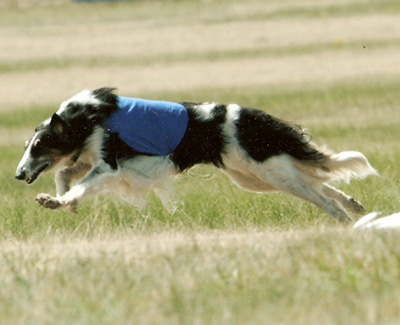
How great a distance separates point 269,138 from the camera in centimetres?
862

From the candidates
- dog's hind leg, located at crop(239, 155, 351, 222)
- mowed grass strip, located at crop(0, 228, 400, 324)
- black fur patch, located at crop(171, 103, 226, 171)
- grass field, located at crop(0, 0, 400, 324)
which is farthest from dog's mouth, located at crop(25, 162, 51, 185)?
dog's hind leg, located at crop(239, 155, 351, 222)

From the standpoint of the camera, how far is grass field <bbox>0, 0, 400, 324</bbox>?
512cm

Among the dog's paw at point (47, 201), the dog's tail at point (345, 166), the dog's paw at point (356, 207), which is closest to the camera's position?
the dog's paw at point (47, 201)

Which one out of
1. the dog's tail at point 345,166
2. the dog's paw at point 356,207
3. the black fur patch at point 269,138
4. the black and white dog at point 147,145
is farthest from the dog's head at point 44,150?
the dog's paw at point 356,207

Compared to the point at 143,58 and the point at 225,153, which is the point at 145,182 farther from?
the point at 143,58

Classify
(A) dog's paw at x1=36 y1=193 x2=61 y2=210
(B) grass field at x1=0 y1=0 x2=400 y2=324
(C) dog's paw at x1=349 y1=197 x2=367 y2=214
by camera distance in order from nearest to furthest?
1. (B) grass field at x1=0 y1=0 x2=400 y2=324
2. (A) dog's paw at x1=36 y1=193 x2=61 y2=210
3. (C) dog's paw at x1=349 y1=197 x2=367 y2=214

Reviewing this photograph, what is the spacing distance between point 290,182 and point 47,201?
1915 millimetres

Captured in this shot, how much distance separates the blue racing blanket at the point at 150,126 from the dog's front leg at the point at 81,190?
29 cm

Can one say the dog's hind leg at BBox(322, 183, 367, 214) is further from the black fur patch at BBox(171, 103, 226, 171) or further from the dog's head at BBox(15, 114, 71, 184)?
the dog's head at BBox(15, 114, 71, 184)

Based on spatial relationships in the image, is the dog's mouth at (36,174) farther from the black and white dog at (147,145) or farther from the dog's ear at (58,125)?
the dog's ear at (58,125)

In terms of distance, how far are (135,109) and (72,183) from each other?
792mm

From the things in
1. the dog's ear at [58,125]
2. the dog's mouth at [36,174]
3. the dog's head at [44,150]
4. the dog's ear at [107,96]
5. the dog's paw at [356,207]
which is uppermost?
the dog's ear at [107,96]

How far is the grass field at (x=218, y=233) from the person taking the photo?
5125 millimetres

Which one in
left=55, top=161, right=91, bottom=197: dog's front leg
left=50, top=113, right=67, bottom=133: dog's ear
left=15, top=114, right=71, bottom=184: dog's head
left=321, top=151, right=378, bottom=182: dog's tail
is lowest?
left=321, top=151, right=378, bottom=182: dog's tail
